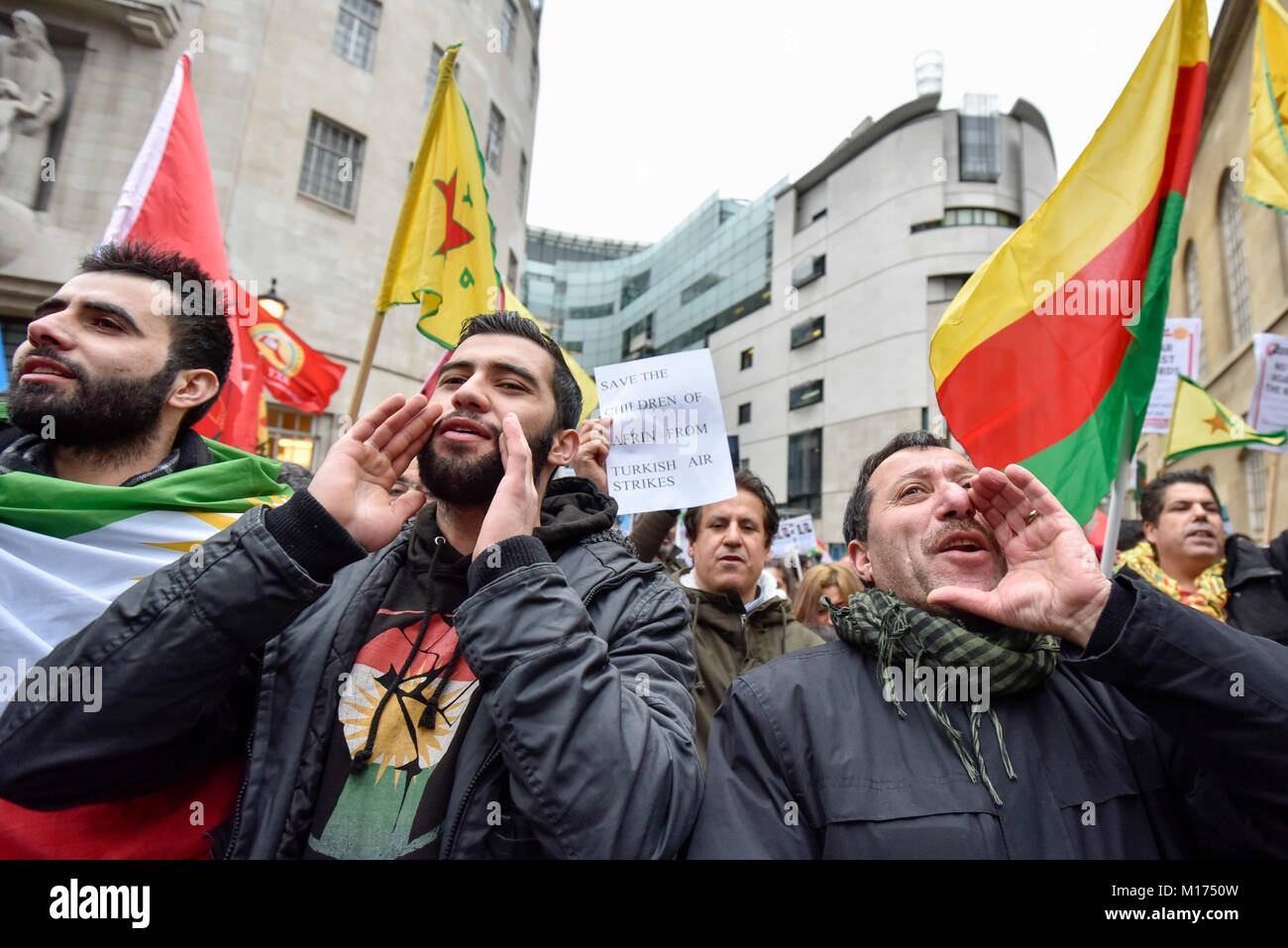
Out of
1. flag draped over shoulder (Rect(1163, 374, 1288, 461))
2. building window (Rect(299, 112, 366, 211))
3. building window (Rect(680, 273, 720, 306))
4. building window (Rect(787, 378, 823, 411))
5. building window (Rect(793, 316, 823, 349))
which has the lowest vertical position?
flag draped over shoulder (Rect(1163, 374, 1288, 461))

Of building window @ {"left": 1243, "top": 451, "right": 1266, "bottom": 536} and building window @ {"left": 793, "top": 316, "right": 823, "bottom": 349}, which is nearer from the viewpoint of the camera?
building window @ {"left": 1243, "top": 451, "right": 1266, "bottom": 536}

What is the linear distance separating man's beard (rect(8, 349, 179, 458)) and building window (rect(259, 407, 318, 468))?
39.4ft

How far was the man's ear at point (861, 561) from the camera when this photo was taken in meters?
2.25

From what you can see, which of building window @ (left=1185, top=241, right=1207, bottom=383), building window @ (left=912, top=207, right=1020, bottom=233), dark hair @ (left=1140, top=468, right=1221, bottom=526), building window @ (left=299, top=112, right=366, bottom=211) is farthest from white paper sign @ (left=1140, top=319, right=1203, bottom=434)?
building window @ (left=912, top=207, right=1020, bottom=233)

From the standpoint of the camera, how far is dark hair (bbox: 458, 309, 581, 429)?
2.29 metres

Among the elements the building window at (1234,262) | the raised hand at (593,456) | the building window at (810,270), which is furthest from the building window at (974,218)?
the raised hand at (593,456)

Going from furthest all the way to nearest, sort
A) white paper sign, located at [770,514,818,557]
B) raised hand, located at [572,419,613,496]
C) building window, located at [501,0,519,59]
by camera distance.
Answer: building window, located at [501,0,519,59]
white paper sign, located at [770,514,818,557]
raised hand, located at [572,419,613,496]

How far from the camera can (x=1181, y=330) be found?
26.6 ft

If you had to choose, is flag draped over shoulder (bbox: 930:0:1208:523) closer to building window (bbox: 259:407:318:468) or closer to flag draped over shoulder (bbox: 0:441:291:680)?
flag draped over shoulder (bbox: 0:441:291:680)

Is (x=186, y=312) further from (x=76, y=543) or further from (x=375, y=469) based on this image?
(x=375, y=469)

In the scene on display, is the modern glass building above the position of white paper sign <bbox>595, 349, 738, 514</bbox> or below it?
above

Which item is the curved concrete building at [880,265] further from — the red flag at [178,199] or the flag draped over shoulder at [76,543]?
the flag draped over shoulder at [76,543]

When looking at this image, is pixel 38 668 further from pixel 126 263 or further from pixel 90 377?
pixel 126 263

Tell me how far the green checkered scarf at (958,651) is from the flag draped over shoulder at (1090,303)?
48.4 inches
